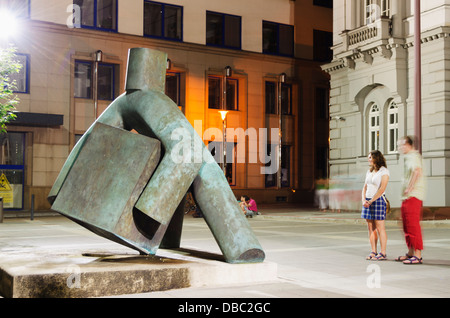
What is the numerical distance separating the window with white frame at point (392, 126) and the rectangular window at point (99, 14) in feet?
48.2

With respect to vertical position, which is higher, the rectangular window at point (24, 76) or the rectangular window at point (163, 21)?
the rectangular window at point (163, 21)

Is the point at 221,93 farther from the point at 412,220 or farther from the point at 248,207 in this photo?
the point at 412,220

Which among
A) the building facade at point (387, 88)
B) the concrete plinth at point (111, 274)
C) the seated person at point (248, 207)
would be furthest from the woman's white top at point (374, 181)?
the seated person at point (248, 207)

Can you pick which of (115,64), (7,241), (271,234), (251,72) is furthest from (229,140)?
(7,241)

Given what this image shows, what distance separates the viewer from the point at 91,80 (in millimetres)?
31016

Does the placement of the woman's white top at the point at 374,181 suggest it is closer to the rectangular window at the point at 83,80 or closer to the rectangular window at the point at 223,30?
the rectangular window at the point at 83,80

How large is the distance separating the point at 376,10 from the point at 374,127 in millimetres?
5055

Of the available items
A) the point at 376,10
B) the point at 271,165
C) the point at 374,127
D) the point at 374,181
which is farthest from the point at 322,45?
the point at 374,181

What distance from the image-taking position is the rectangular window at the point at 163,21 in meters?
32.8

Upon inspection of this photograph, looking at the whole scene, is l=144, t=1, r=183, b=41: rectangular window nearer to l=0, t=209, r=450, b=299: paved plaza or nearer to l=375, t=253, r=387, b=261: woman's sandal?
l=0, t=209, r=450, b=299: paved plaza

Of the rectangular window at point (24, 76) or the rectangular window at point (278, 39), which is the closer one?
the rectangular window at point (24, 76)

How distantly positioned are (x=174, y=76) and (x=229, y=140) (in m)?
4.67

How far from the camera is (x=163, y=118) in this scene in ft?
23.9

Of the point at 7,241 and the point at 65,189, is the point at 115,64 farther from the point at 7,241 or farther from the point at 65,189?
the point at 65,189
